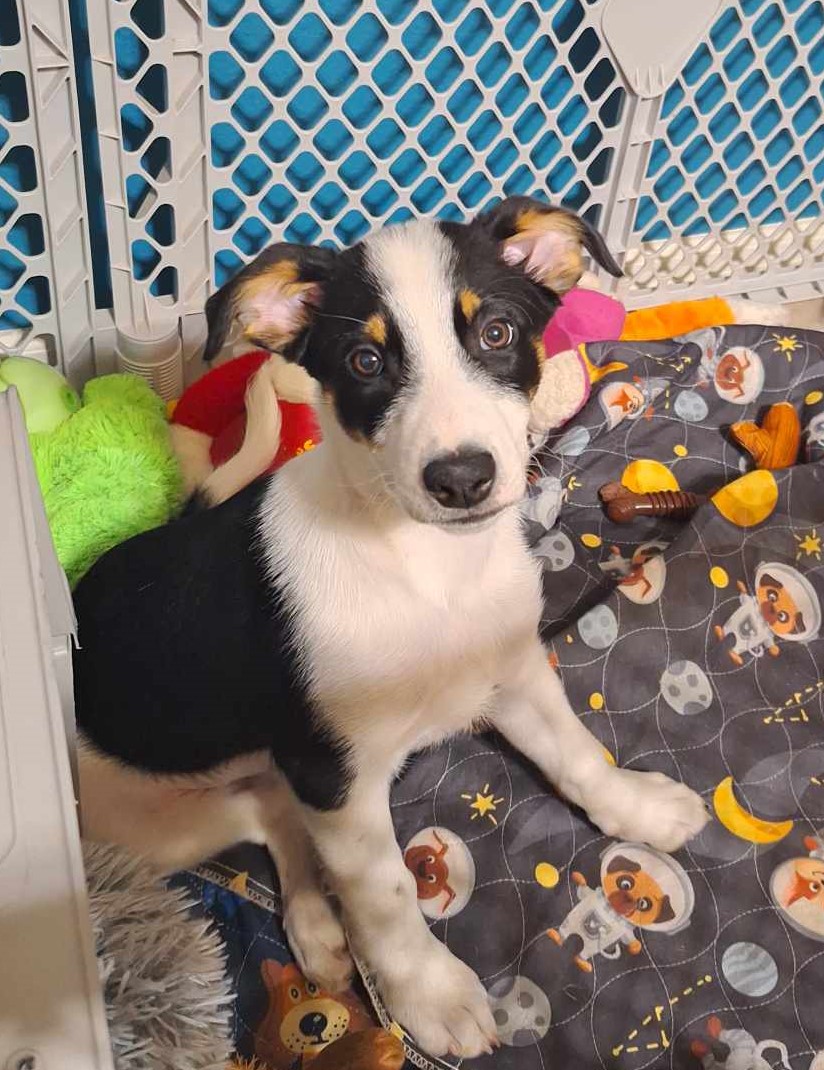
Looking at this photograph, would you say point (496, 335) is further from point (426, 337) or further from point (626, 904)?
point (626, 904)

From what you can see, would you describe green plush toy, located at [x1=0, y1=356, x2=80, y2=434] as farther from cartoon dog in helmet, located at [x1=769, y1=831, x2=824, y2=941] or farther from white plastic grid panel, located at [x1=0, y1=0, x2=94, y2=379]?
cartoon dog in helmet, located at [x1=769, y1=831, x2=824, y2=941]

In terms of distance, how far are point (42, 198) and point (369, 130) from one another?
74 cm

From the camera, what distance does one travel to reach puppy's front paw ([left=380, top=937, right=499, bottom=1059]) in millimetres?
1692

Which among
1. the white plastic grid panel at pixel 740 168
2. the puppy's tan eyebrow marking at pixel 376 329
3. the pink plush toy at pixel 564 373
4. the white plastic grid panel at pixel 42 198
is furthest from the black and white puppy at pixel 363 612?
the white plastic grid panel at pixel 740 168

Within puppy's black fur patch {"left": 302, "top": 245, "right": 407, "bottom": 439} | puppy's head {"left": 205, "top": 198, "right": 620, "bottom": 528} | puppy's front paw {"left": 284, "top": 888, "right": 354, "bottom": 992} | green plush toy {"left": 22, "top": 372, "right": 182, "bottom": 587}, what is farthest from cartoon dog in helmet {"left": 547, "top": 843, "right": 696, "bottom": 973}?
green plush toy {"left": 22, "top": 372, "right": 182, "bottom": 587}

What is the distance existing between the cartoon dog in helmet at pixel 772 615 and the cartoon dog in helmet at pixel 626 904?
1.51ft

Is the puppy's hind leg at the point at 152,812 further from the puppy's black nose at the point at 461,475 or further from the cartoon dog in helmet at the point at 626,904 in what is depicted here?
the puppy's black nose at the point at 461,475

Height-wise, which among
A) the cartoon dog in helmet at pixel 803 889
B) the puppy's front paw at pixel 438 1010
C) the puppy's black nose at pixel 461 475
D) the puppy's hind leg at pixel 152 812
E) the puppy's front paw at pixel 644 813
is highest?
the puppy's black nose at pixel 461 475

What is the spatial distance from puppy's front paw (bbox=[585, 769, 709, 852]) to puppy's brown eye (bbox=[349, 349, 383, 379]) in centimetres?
89

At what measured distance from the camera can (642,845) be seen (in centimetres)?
190

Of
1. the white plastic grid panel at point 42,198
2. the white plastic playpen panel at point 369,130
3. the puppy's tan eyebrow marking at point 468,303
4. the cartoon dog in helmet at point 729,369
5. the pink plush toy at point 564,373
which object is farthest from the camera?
the cartoon dog in helmet at point 729,369

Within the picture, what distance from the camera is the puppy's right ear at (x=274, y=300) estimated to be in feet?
4.69

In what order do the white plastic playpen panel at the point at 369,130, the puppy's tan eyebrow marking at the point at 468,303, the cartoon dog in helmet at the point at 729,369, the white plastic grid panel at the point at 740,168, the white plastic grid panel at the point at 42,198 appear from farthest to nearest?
the white plastic grid panel at the point at 740,168
the cartoon dog in helmet at the point at 729,369
the white plastic playpen panel at the point at 369,130
the white plastic grid panel at the point at 42,198
the puppy's tan eyebrow marking at the point at 468,303

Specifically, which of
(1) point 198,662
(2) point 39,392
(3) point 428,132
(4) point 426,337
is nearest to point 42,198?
(2) point 39,392
